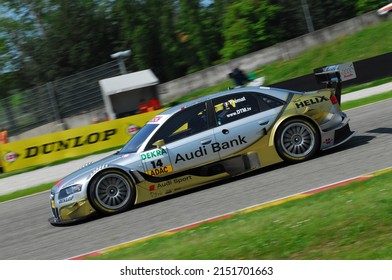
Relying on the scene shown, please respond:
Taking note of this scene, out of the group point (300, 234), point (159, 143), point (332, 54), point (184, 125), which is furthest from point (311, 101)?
point (332, 54)

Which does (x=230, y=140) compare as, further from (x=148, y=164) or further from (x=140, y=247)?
(x=140, y=247)

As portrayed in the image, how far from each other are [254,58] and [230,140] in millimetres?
28673

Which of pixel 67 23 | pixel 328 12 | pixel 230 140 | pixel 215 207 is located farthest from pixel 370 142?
pixel 67 23

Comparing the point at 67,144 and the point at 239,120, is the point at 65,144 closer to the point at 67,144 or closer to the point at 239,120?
the point at 67,144

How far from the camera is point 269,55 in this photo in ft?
121

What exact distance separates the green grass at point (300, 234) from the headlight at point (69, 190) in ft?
Result: 7.11

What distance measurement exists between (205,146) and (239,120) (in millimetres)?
709

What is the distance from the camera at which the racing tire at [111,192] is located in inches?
338

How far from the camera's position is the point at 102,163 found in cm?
875

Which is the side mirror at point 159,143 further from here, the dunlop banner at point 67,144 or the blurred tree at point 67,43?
the blurred tree at point 67,43

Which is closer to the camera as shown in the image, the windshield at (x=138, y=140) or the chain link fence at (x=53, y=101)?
the windshield at (x=138, y=140)

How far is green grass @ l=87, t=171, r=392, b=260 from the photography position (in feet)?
17.0

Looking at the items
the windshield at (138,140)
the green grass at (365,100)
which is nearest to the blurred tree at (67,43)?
the green grass at (365,100)

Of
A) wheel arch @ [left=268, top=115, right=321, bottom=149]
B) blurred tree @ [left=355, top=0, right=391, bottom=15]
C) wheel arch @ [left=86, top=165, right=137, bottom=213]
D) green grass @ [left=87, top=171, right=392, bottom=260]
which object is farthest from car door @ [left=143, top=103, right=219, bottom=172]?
blurred tree @ [left=355, top=0, right=391, bottom=15]
